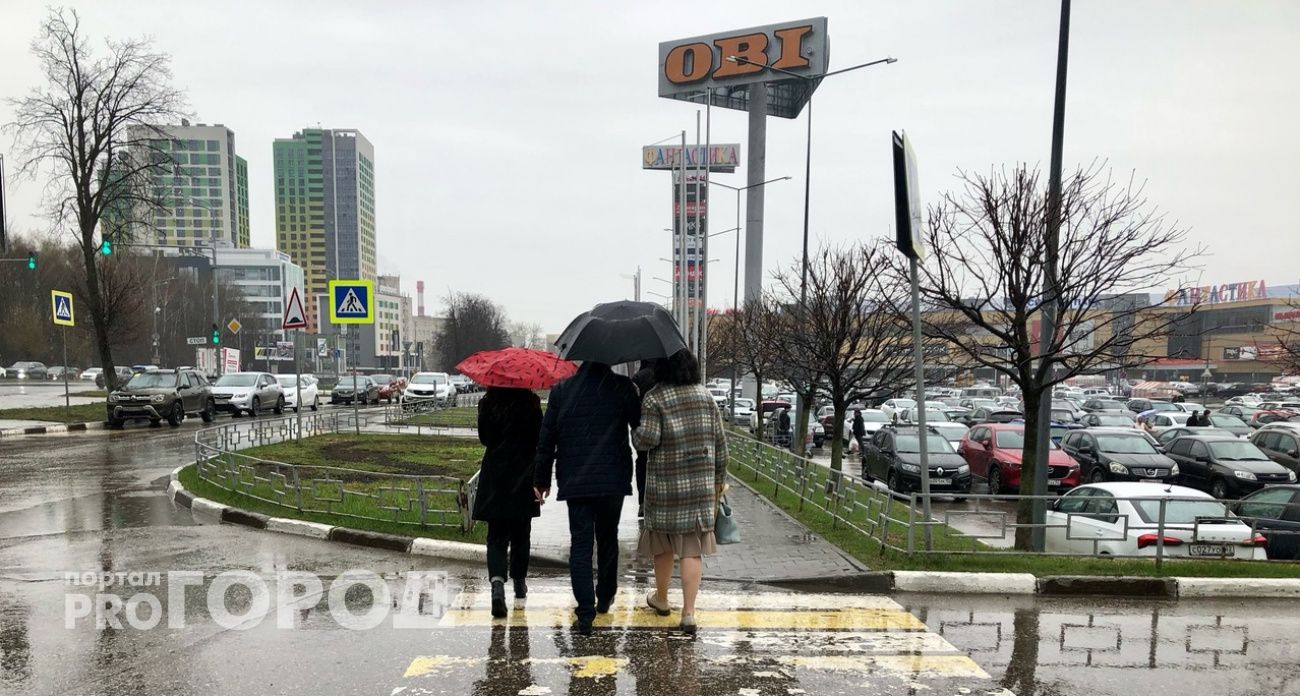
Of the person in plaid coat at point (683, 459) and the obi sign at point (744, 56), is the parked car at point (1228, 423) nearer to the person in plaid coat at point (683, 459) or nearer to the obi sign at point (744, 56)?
the obi sign at point (744, 56)

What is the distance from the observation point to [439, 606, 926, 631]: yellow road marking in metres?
5.75

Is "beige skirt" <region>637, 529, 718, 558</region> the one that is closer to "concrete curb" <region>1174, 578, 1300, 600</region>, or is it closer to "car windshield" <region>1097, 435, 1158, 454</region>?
"concrete curb" <region>1174, 578, 1300, 600</region>

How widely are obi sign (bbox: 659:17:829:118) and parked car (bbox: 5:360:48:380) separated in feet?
189

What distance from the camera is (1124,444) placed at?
18719 mm

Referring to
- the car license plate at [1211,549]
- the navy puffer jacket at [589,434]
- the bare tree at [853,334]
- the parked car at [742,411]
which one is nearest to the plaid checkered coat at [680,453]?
the navy puffer jacket at [589,434]

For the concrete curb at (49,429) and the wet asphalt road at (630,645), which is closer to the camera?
the wet asphalt road at (630,645)

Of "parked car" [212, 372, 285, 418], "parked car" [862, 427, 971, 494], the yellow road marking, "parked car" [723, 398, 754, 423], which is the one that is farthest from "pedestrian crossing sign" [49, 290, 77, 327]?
the yellow road marking

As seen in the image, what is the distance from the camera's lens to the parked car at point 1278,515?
9.27 metres

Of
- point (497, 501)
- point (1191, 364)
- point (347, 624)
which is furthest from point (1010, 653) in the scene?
point (1191, 364)

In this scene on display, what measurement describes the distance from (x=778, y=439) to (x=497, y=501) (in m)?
22.5

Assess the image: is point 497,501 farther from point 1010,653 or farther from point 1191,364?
point 1191,364

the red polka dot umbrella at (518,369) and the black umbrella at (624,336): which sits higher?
the black umbrella at (624,336)

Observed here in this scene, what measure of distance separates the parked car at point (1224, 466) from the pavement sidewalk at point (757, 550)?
520 inches

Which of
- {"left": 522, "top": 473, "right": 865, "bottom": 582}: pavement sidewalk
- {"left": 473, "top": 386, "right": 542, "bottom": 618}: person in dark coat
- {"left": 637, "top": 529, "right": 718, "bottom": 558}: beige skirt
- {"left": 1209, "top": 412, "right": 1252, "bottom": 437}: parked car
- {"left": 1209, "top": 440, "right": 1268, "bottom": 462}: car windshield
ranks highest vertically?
{"left": 473, "top": 386, "right": 542, "bottom": 618}: person in dark coat
